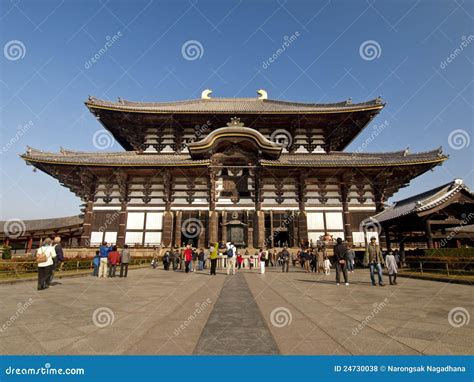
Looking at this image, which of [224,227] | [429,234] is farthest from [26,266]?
[429,234]

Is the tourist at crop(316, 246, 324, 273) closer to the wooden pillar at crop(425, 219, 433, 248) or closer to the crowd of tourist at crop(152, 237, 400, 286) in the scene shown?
the crowd of tourist at crop(152, 237, 400, 286)

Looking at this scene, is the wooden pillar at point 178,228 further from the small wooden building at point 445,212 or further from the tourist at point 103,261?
the small wooden building at point 445,212

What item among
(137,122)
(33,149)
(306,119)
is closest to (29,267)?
(33,149)

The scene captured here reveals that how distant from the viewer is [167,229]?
21.4 meters

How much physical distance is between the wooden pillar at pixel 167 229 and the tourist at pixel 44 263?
1288 centimetres

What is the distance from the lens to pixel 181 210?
2231cm

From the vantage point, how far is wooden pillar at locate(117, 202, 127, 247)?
69.5ft

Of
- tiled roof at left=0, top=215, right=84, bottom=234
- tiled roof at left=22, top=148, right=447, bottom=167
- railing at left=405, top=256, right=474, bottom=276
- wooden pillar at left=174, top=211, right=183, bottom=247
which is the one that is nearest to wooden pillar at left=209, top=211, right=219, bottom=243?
wooden pillar at left=174, top=211, right=183, bottom=247

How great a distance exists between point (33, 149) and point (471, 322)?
1044 inches

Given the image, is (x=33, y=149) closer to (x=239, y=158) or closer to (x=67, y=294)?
(x=239, y=158)

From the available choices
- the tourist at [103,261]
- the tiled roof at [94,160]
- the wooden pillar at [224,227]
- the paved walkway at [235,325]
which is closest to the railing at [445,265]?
the paved walkway at [235,325]

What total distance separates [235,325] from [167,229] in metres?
18.4

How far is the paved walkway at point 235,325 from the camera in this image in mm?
3072

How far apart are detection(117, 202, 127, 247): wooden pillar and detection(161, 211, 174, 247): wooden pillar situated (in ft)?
10.3
